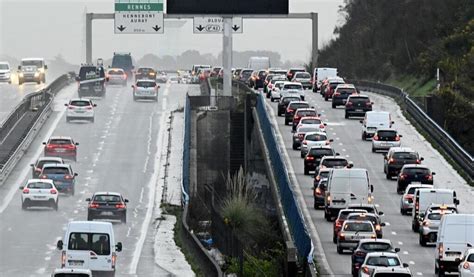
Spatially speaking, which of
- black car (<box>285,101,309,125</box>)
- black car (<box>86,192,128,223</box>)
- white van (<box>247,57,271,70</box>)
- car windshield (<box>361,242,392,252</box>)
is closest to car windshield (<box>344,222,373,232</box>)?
car windshield (<box>361,242,392,252</box>)

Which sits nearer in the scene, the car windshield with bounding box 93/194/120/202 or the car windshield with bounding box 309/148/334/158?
the car windshield with bounding box 93/194/120/202

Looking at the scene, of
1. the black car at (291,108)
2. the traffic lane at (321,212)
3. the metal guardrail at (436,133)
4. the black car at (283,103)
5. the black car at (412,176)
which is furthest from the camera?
the black car at (283,103)

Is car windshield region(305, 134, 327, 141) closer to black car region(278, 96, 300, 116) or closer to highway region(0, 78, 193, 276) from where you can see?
highway region(0, 78, 193, 276)

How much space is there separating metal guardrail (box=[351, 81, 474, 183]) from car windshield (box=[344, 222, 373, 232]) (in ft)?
64.9

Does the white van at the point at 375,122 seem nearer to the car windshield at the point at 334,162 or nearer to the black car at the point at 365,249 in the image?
the car windshield at the point at 334,162

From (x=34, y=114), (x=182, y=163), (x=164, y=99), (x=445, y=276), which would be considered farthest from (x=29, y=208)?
(x=164, y=99)

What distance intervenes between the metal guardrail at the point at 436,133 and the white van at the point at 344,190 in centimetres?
1246

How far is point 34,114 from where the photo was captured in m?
87.2

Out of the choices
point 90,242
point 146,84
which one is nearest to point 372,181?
point 90,242

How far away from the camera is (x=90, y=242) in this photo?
41.3 meters

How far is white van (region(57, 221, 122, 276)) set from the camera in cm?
4109

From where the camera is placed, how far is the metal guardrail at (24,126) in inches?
2761

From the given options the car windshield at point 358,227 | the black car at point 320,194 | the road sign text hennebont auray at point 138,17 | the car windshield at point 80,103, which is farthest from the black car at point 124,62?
the car windshield at point 358,227

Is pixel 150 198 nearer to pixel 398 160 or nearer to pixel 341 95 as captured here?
pixel 398 160
